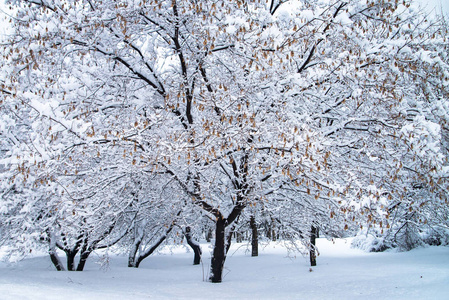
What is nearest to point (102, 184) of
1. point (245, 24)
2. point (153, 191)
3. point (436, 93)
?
point (153, 191)

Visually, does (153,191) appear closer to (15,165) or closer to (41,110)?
(15,165)

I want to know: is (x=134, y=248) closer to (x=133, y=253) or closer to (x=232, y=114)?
(x=133, y=253)

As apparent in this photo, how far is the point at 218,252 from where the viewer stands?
27.7 feet

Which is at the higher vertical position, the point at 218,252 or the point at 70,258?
the point at 218,252

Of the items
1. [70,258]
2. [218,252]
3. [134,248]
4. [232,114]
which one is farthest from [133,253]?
[232,114]

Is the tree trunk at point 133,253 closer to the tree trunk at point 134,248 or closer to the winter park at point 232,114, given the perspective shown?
the tree trunk at point 134,248

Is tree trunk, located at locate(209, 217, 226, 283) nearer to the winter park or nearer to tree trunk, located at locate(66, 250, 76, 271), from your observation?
the winter park

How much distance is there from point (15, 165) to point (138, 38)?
3.52 metres

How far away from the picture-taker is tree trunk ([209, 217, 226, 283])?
8367mm

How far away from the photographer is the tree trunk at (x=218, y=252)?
8.37m

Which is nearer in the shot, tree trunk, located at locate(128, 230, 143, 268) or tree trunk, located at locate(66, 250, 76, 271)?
tree trunk, located at locate(66, 250, 76, 271)

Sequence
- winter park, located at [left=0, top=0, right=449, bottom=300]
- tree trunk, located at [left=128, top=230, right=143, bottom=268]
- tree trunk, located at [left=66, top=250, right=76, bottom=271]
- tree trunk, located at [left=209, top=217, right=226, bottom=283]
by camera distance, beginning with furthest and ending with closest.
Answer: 1. tree trunk, located at [left=128, top=230, right=143, bottom=268]
2. tree trunk, located at [left=66, top=250, right=76, bottom=271]
3. tree trunk, located at [left=209, top=217, right=226, bottom=283]
4. winter park, located at [left=0, top=0, right=449, bottom=300]

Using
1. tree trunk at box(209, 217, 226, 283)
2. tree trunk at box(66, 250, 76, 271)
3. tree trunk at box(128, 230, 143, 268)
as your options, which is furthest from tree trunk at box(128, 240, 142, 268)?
tree trunk at box(209, 217, 226, 283)

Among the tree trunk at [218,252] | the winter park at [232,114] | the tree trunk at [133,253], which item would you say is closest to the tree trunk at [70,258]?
the tree trunk at [133,253]
